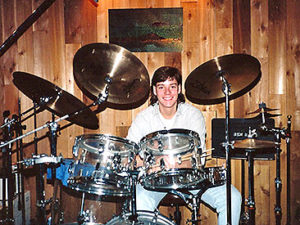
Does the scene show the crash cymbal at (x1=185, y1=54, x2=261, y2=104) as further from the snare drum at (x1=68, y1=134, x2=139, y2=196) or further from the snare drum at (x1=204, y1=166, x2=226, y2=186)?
the snare drum at (x1=68, y1=134, x2=139, y2=196)

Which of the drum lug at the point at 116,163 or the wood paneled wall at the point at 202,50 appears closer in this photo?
the drum lug at the point at 116,163

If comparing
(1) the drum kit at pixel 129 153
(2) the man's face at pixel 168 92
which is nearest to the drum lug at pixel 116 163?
(1) the drum kit at pixel 129 153

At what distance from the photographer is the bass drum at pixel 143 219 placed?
2039 mm

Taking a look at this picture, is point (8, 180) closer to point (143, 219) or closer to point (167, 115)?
point (143, 219)

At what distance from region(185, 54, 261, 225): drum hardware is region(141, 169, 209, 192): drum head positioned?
0.79ft

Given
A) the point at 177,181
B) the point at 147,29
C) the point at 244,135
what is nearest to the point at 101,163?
the point at 177,181

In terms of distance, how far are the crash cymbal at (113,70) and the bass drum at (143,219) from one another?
3.12ft

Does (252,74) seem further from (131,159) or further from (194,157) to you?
(131,159)

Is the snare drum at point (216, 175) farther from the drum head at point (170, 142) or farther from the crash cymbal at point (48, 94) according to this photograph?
the crash cymbal at point (48, 94)

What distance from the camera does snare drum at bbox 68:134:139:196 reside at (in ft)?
6.53

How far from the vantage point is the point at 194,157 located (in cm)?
201

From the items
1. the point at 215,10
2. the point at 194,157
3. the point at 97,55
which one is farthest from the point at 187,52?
the point at 194,157

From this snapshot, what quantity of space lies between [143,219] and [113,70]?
1.10 m

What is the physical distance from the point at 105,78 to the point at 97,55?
22 centimetres
